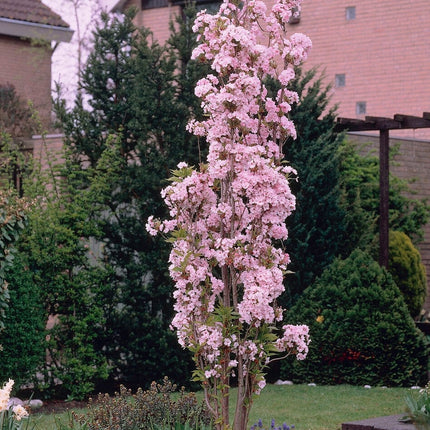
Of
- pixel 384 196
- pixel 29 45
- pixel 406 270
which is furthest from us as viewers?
pixel 29 45

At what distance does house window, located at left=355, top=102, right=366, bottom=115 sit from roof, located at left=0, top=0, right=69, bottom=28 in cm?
784

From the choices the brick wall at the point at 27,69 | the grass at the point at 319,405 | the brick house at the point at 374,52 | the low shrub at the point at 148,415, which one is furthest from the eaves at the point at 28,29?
the low shrub at the point at 148,415

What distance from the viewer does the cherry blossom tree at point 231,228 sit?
18.7 feet

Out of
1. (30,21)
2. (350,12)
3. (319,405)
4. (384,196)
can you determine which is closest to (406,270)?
(384,196)

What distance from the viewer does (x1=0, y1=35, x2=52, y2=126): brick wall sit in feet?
75.5

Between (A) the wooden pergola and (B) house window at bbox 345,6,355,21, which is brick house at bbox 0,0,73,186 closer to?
(B) house window at bbox 345,6,355,21

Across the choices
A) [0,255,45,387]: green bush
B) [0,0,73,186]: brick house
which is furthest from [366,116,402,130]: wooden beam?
[0,0,73,186]: brick house

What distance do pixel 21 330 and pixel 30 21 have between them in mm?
14996

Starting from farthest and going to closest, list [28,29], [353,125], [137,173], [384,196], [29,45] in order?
1. [29,45]
2. [28,29]
3. [353,125]
4. [384,196]
5. [137,173]

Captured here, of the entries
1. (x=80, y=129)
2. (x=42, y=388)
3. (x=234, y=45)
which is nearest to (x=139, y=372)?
(x=42, y=388)

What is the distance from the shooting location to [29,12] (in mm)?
23031

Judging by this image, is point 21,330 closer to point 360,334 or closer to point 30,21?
point 360,334

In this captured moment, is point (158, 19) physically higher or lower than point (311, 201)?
higher

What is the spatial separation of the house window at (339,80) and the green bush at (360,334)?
46.5ft
